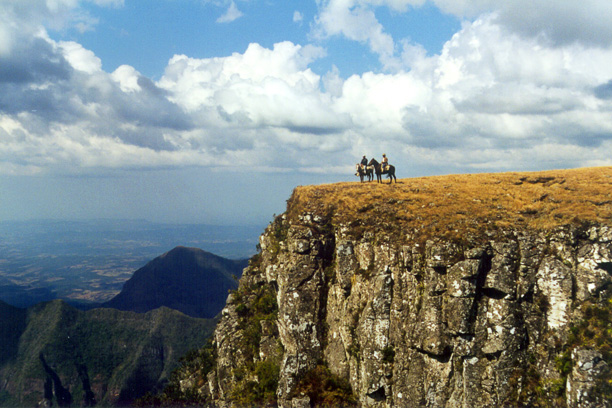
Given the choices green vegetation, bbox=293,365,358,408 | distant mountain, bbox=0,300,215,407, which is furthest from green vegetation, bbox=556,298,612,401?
distant mountain, bbox=0,300,215,407

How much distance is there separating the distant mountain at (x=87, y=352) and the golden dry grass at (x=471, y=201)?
132388 mm

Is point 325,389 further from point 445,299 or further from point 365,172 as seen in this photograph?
point 365,172

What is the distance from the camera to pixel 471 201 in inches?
1340

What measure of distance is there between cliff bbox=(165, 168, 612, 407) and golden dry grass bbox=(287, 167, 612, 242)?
0.16 m

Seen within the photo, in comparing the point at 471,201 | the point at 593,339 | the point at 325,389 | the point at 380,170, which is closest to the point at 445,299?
the point at 593,339

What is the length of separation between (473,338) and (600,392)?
7.63m

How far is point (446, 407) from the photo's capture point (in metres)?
26.1

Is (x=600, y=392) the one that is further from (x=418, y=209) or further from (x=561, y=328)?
(x=418, y=209)

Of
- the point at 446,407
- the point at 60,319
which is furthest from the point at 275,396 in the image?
the point at 60,319

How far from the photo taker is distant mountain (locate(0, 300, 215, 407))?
484ft

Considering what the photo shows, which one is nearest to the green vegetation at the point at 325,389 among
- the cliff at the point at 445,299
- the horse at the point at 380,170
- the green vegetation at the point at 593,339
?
→ the cliff at the point at 445,299

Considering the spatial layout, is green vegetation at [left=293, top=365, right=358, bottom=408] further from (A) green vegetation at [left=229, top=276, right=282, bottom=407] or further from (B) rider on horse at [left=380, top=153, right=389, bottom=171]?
(B) rider on horse at [left=380, top=153, right=389, bottom=171]

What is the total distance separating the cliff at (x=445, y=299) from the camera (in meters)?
25.3

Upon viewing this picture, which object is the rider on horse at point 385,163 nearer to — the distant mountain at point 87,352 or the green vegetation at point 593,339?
the green vegetation at point 593,339
